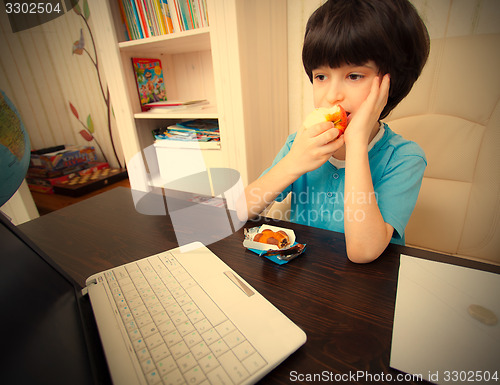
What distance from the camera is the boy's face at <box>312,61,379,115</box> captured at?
634 millimetres

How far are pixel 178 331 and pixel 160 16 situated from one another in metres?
1.49

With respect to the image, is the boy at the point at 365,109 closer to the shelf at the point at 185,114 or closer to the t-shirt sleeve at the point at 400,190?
the t-shirt sleeve at the point at 400,190

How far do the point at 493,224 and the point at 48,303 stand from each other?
1.22m

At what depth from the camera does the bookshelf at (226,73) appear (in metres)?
1.15

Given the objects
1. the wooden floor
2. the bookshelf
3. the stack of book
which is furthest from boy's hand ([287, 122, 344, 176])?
the wooden floor

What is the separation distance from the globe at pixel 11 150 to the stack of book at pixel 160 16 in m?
1.03

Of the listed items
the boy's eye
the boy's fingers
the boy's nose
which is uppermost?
the boy's eye

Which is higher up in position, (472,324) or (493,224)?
(472,324)

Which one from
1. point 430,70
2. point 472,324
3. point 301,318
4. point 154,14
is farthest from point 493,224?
point 154,14

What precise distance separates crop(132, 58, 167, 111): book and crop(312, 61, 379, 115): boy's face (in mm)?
1265

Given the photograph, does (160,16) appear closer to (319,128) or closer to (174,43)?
(174,43)

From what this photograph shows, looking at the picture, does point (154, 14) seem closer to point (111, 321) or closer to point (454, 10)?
point (454, 10)

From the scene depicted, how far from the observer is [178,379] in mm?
328

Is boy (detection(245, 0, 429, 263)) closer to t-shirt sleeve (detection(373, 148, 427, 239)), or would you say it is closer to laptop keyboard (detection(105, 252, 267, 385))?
t-shirt sleeve (detection(373, 148, 427, 239))
